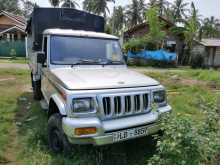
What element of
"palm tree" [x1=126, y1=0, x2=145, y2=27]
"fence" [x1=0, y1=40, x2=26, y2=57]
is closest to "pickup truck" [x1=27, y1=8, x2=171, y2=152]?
"fence" [x1=0, y1=40, x2=26, y2=57]

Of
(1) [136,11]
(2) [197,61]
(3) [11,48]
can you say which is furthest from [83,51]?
(1) [136,11]

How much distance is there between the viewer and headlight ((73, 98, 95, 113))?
3.36 meters

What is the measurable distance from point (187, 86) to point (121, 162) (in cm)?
696

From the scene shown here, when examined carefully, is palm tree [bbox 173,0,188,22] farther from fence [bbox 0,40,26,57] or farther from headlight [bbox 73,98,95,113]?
headlight [bbox 73,98,95,113]

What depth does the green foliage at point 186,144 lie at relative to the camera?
2.76 m

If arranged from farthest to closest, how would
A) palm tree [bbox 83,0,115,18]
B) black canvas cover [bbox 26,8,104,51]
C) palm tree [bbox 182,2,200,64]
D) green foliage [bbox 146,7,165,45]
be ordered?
palm tree [bbox 83,0,115,18] < palm tree [bbox 182,2,200,64] < green foliage [bbox 146,7,165,45] < black canvas cover [bbox 26,8,104,51]

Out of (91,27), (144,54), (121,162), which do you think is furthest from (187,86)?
(144,54)

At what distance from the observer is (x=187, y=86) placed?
33.0ft

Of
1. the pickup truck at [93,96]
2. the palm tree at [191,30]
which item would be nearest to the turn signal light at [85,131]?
the pickup truck at [93,96]

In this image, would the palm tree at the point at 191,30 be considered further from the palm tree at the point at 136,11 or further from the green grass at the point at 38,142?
the palm tree at the point at 136,11

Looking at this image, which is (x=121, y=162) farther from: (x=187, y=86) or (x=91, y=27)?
A: (x=187, y=86)

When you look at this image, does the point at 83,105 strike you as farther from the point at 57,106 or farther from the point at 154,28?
the point at 154,28

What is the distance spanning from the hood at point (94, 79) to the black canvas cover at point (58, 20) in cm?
266

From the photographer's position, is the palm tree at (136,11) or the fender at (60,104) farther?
the palm tree at (136,11)
